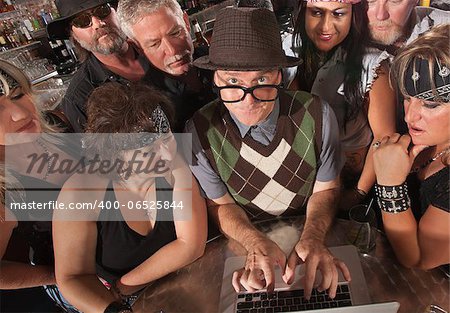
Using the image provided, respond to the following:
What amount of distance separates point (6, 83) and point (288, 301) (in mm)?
1098

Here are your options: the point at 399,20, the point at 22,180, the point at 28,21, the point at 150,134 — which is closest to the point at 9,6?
the point at 28,21

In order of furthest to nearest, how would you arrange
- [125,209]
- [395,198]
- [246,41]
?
[125,209] → [395,198] → [246,41]

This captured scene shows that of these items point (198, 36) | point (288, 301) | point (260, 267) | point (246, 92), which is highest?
point (198, 36)

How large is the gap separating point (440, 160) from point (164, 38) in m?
0.94

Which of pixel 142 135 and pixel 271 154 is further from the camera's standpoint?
pixel 271 154

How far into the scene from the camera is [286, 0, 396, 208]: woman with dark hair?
1053 mm

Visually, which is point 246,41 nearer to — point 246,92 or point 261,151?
point 246,92

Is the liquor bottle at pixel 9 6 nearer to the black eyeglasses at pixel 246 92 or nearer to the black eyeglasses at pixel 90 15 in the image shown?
the black eyeglasses at pixel 90 15

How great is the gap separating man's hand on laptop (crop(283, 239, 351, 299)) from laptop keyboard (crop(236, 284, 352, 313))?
25 mm

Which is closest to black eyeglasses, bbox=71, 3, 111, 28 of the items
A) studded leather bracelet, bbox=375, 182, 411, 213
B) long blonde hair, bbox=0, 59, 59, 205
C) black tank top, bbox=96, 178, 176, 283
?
long blonde hair, bbox=0, 59, 59, 205

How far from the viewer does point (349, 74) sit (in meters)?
1.13

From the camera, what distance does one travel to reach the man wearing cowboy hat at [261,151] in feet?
3.31

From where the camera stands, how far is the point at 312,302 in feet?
3.61

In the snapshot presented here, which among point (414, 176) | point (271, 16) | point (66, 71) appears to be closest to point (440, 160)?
point (414, 176)
